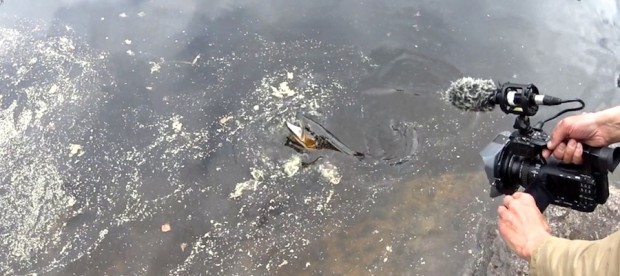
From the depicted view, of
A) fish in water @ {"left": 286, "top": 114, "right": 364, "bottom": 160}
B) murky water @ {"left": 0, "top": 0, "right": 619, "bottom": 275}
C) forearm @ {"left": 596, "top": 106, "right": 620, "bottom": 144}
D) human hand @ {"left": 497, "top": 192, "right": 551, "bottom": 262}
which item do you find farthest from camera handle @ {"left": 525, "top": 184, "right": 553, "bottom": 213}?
fish in water @ {"left": 286, "top": 114, "right": 364, "bottom": 160}

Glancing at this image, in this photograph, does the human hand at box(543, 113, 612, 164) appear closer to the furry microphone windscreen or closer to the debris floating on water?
the furry microphone windscreen

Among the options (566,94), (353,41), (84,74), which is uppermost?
(84,74)

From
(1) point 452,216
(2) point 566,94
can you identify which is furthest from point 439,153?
(2) point 566,94

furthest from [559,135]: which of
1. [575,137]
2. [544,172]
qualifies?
[544,172]

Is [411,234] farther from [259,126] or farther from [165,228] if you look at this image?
[165,228]

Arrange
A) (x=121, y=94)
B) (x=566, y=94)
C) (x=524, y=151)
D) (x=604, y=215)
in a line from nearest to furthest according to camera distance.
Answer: (x=524, y=151) < (x=604, y=215) < (x=566, y=94) < (x=121, y=94)

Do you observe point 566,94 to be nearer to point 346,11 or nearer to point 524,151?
point 346,11
